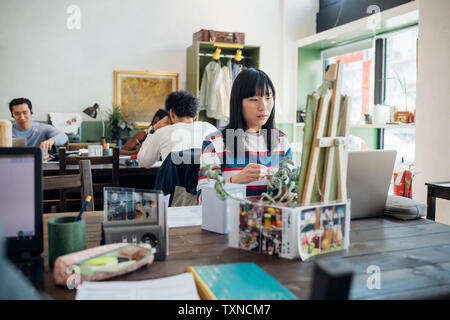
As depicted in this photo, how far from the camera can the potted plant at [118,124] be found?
224 inches

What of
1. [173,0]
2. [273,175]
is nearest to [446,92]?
[273,175]

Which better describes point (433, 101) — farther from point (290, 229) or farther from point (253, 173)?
point (290, 229)

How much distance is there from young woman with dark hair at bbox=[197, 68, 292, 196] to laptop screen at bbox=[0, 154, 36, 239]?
3.30ft

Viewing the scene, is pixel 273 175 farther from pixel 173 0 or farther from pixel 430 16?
pixel 173 0

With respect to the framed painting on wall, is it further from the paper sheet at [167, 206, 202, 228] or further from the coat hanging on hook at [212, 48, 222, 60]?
the paper sheet at [167, 206, 202, 228]

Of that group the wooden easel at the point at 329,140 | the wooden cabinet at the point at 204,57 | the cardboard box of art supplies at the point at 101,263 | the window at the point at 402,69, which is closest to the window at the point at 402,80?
the window at the point at 402,69

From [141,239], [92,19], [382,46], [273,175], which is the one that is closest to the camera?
[141,239]

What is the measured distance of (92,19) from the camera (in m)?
5.65

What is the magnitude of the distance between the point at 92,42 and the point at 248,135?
4385mm

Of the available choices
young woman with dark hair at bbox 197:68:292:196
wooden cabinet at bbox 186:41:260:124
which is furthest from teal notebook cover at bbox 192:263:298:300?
wooden cabinet at bbox 186:41:260:124

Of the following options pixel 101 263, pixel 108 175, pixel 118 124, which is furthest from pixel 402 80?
pixel 101 263

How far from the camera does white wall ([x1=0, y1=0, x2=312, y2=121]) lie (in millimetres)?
5410

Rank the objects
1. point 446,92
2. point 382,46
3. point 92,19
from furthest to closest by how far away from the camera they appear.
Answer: point 92,19 < point 382,46 < point 446,92

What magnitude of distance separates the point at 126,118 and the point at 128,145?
130 cm
